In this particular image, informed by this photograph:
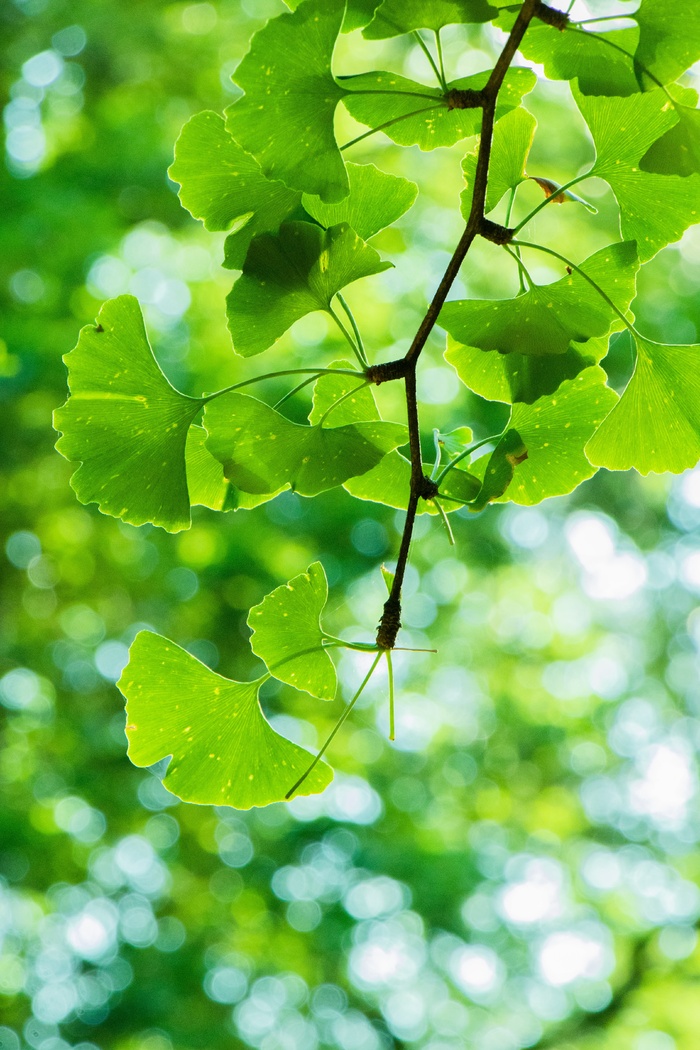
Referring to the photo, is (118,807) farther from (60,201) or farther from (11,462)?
(60,201)

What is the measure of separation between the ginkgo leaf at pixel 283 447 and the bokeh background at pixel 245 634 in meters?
2.47

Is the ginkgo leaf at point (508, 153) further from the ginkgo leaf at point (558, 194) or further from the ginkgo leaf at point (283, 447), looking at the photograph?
the ginkgo leaf at point (283, 447)

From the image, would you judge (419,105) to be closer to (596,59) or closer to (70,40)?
(596,59)

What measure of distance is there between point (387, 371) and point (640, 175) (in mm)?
186

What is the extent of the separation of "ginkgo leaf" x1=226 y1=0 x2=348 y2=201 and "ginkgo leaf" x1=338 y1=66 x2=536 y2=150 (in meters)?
0.02

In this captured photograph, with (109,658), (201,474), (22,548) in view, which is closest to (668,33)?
(201,474)

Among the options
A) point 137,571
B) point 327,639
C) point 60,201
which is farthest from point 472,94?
point 137,571

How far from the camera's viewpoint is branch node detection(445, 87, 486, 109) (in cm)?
41

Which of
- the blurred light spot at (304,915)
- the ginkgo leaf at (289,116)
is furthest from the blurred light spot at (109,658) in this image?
the ginkgo leaf at (289,116)

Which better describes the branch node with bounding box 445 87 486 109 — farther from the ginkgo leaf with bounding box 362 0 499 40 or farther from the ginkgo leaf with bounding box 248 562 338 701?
the ginkgo leaf with bounding box 248 562 338 701

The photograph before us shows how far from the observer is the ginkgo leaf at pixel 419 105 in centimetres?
42

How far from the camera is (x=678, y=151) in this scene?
17.0 inches

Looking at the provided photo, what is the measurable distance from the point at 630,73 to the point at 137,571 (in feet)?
11.5

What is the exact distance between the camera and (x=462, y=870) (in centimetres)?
375
